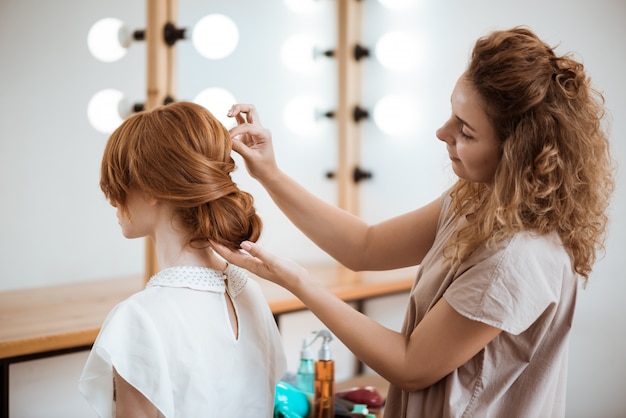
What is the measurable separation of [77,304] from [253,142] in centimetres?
74

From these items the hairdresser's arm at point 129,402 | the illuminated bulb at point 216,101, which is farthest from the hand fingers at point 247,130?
the illuminated bulb at point 216,101

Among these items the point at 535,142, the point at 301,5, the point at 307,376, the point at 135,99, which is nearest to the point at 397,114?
the point at 301,5

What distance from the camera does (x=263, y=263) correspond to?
1079 mm

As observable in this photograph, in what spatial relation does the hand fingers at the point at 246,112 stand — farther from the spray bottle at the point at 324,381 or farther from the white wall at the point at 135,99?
the white wall at the point at 135,99

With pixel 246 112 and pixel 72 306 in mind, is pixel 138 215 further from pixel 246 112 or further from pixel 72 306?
pixel 72 306

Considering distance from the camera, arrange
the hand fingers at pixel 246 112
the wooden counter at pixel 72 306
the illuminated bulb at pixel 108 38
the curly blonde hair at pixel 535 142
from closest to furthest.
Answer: the curly blonde hair at pixel 535 142
the hand fingers at pixel 246 112
the wooden counter at pixel 72 306
the illuminated bulb at pixel 108 38

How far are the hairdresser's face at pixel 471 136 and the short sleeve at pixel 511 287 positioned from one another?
0.43ft

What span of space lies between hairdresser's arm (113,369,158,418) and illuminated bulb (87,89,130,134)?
3.28 feet

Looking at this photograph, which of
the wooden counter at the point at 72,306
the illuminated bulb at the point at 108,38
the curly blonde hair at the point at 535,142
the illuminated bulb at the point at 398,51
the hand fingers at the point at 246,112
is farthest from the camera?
the illuminated bulb at the point at 398,51

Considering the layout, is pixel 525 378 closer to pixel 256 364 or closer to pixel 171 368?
pixel 256 364

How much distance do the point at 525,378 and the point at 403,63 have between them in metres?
1.60

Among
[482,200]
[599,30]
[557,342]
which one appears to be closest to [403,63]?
[599,30]

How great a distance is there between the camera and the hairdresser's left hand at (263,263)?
1.06m

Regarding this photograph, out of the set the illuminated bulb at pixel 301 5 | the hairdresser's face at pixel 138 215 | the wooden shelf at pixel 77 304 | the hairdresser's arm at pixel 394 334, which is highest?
the illuminated bulb at pixel 301 5
